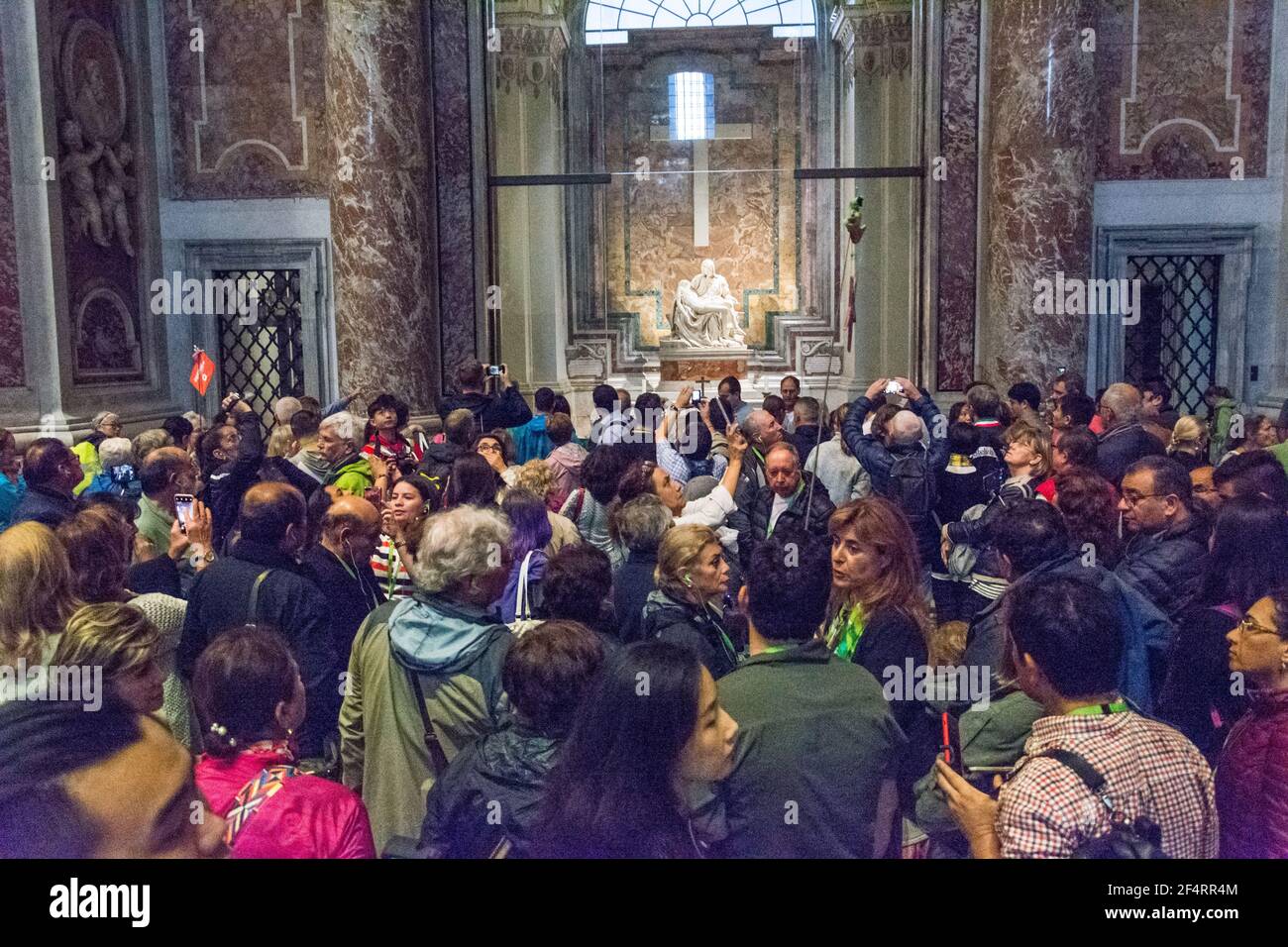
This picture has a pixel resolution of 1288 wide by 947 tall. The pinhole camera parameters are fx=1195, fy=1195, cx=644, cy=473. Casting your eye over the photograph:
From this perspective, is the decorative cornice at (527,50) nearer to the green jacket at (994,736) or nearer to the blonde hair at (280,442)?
the blonde hair at (280,442)

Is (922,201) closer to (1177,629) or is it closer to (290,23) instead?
(290,23)

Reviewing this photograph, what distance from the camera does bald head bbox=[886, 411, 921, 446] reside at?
251 inches

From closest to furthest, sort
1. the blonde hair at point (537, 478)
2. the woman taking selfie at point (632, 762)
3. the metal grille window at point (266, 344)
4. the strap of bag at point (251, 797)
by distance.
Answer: the woman taking selfie at point (632, 762) < the strap of bag at point (251, 797) < the blonde hair at point (537, 478) < the metal grille window at point (266, 344)

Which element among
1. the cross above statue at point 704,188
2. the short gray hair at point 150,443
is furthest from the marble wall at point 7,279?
the cross above statue at point 704,188

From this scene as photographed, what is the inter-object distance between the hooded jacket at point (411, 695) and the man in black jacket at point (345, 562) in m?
0.71

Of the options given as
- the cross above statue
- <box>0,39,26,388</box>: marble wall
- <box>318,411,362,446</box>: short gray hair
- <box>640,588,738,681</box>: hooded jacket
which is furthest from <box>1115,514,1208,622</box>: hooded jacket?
the cross above statue

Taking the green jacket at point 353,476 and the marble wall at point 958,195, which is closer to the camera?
the green jacket at point 353,476

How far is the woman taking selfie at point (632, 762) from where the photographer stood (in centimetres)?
259

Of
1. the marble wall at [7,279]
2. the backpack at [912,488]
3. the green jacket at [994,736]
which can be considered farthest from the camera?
the marble wall at [7,279]

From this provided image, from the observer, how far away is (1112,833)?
2.67 metres

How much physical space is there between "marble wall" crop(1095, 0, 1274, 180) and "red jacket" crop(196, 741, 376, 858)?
39.2 feet
